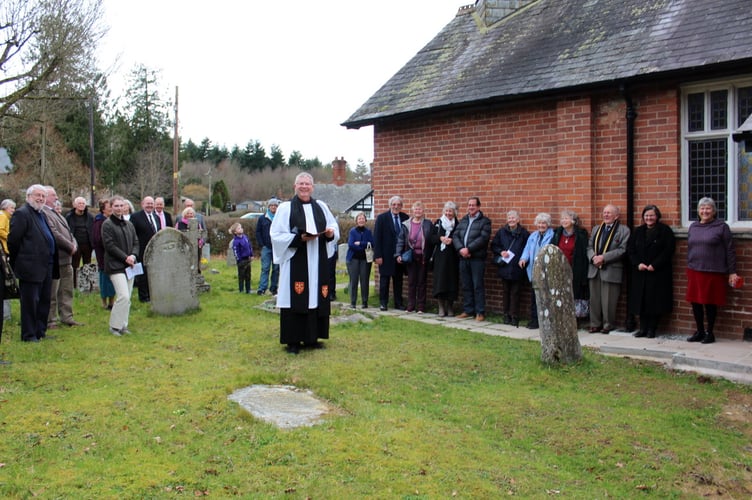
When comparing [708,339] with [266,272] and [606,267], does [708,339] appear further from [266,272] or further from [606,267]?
[266,272]

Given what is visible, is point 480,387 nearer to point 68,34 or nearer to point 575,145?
point 575,145

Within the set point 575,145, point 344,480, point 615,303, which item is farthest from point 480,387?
point 575,145

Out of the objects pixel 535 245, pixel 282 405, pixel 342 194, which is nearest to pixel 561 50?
pixel 535 245

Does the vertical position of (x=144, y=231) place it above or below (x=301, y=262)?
above

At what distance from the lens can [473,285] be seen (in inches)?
464

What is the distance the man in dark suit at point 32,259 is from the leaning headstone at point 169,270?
75.9 inches

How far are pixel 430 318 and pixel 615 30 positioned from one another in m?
5.71

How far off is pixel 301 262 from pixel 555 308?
10.3 ft

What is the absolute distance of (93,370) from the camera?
7.64m

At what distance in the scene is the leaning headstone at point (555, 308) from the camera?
784cm

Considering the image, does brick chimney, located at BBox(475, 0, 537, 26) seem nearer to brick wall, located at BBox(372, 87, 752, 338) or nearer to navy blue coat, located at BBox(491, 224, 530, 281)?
brick wall, located at BBox(372, 87, 752, 338)

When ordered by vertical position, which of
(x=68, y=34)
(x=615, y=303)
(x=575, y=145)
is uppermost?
(x=68, y=34)

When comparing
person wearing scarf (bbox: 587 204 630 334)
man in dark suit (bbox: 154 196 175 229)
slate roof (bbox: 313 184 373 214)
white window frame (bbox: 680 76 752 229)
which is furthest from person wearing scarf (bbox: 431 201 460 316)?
slate roof (bbox: 313 184 373 214)

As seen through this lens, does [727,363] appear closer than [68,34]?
Yes
